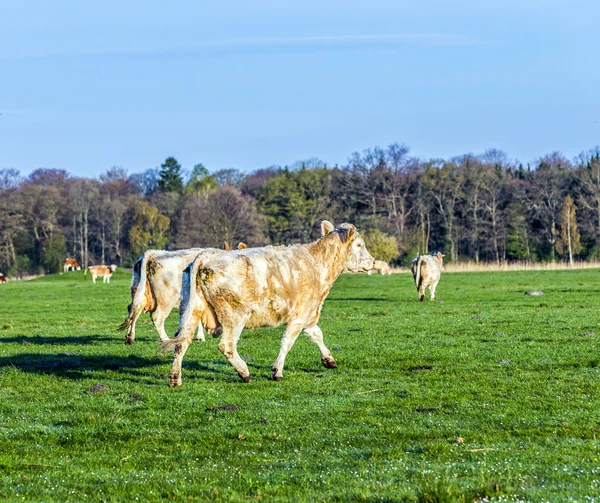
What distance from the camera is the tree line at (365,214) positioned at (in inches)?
4003

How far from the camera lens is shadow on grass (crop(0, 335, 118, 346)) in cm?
2167

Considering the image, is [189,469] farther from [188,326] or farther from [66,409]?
[188,326]

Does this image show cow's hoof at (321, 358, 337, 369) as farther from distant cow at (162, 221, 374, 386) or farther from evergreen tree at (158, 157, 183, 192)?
evergreen tree at (158, 157, 183, 192)

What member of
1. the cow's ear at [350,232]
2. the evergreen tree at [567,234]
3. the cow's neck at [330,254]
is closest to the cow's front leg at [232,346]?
the cow's neck at [330,254]

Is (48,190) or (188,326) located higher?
(48,190)

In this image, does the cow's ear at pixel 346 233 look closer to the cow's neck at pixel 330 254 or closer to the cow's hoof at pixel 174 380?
the cow's neck at pixel 330 254

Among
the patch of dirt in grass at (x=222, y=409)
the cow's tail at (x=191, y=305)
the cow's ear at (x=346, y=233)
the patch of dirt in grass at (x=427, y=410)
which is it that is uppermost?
the cow's ear at (x=346, y=233)

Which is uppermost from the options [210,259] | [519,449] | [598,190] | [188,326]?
[598,190]

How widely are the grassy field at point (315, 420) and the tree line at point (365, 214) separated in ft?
247

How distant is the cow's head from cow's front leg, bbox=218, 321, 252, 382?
10.6ft

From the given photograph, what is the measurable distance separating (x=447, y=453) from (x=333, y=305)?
2608cm

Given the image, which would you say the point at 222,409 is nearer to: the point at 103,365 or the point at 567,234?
the point at 103,365

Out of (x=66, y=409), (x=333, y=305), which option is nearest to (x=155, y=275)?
(x=66, y=409)

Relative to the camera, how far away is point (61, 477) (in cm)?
863
